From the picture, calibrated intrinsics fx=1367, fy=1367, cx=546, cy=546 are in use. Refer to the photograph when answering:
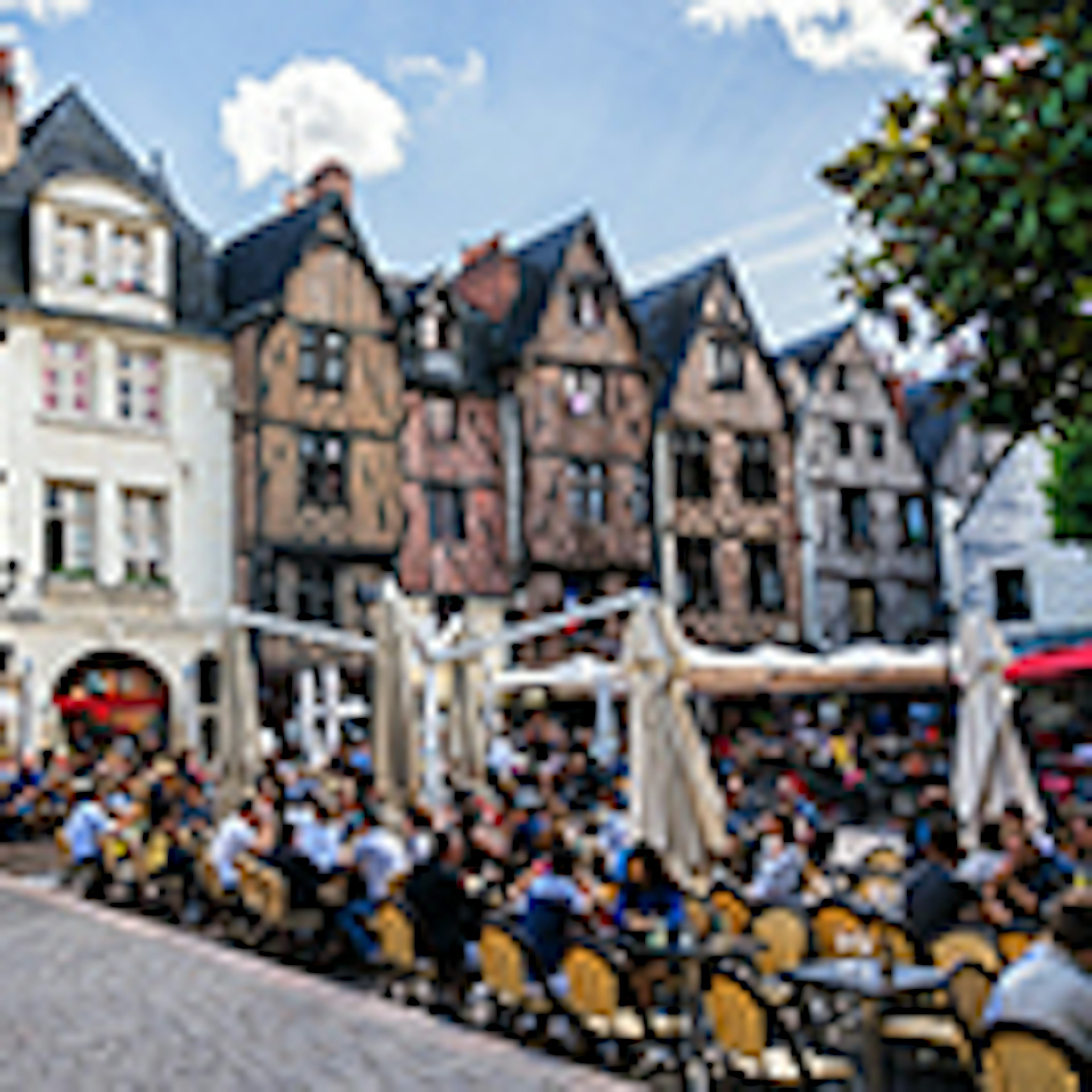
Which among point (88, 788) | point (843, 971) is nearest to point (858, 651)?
point (88, 788)

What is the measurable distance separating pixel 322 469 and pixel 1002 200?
71.5 feet

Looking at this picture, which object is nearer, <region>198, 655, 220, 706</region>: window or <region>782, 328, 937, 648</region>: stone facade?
<region>198, 655, 220, 706</region>: window

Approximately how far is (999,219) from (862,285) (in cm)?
117

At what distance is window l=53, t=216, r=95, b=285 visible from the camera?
24953 millimetres

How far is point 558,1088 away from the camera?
6.61 m

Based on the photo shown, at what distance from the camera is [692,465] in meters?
31.2

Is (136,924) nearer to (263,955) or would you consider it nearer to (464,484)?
(263,955)

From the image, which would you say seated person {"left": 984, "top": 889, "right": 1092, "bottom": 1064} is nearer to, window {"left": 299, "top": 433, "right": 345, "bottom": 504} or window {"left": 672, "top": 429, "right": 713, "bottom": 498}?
window {"left": 299, "top": 433, "right": 345, "bottom": 504}

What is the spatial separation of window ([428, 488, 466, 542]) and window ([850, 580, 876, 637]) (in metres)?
10.2

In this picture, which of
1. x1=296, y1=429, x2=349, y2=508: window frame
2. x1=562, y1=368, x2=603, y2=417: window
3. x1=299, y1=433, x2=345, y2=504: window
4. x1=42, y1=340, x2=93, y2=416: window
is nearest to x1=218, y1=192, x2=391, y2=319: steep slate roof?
x1=296, y1=429, x2=349, y2=508: window frame

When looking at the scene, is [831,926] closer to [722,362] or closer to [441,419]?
[441,419]

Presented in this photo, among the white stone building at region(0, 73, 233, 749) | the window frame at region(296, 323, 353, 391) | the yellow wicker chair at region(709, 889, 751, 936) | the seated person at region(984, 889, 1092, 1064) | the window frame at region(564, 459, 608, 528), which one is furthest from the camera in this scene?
the window frame at region(564, 459, 608, 528)

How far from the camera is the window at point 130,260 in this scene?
25.6 metres

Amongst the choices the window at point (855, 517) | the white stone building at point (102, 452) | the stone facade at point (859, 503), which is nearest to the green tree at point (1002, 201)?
the white stone building at point (102, 452)
